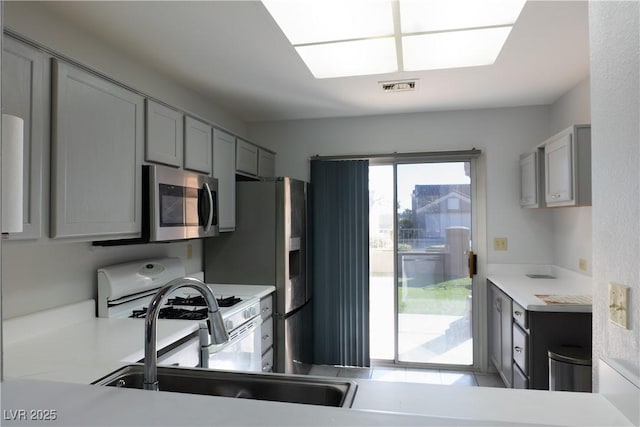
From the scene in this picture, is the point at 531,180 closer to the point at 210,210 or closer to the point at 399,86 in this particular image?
the point at 399,86

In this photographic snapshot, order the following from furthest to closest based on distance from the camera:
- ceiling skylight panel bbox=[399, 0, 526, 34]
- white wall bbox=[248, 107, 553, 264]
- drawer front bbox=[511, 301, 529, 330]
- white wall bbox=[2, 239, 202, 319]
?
white wall bbox=[248, 107, 553, 264] → drawer front bbox=[511, 301, 529, 330] → ceiling skylight panel bbox=[399, 0, 526, 34] → white wall bbox=[2, 239, 202, 319]

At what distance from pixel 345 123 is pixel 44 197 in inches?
110

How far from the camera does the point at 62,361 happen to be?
55.4 inches

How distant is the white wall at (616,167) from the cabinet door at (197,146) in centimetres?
204

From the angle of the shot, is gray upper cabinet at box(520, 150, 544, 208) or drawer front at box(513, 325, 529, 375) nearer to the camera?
drawer front at box(513, 325, 529, 375)

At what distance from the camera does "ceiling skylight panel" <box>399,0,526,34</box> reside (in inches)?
69.0

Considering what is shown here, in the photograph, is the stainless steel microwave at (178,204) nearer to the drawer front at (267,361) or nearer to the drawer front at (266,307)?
the drawer front at (266,307)

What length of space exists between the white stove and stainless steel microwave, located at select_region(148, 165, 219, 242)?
35 centimetres

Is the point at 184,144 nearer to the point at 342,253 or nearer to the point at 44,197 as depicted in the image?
the point at 44,197

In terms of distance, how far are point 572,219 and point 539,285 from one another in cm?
61

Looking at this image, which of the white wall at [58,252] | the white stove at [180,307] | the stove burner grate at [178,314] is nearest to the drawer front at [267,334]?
the white stove at [180,307]

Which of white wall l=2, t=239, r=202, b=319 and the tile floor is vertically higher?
white wall l=2, t=239, r=202, b=319

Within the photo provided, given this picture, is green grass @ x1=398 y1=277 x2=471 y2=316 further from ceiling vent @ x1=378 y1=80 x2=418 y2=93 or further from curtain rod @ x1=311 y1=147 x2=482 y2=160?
ceiling vent @ x1=378 y1=80 x2=418 y2=93

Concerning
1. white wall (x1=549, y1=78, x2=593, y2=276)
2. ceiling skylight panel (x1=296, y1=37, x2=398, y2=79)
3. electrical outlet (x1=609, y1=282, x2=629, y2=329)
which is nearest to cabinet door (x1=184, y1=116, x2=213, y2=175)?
ceiling skylight panel (x1=296, y1=37, x2=398, y2=79)
